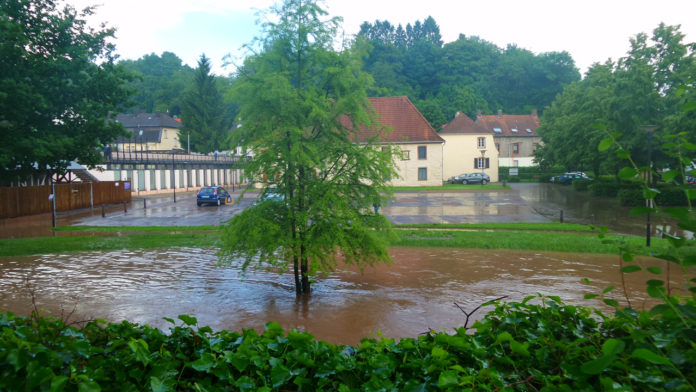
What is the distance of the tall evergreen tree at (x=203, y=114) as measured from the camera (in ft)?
259

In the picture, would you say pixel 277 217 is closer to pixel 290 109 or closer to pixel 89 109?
pixel 290 109

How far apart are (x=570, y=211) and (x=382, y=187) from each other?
76.1 feet

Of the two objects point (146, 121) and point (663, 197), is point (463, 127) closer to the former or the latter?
point (663, 197)

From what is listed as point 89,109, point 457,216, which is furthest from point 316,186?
point 457,216

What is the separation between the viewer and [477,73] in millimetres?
103938

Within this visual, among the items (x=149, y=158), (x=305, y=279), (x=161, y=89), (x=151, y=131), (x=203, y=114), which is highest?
(x=161, y=89)

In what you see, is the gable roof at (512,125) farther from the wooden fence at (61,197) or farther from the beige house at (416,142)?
the wooden fence at (61,197)

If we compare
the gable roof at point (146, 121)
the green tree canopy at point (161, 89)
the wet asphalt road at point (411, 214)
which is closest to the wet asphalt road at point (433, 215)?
the wet asphalt road at point (411, 214)

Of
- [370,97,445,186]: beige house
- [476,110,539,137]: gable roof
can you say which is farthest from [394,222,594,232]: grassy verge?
[476,110,539,137]: gable roof

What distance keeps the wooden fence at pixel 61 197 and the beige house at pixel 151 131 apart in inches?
1686

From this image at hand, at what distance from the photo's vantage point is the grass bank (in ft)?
56.2

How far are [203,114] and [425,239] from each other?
6982 cm

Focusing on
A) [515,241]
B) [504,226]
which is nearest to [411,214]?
[504,226]

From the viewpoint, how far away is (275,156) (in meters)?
10.2
